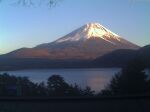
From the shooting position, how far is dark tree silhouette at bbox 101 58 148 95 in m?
6.16

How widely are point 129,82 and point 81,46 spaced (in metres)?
1.15

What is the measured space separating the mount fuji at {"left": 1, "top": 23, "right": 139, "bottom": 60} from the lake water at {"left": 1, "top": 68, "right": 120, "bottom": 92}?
25cm

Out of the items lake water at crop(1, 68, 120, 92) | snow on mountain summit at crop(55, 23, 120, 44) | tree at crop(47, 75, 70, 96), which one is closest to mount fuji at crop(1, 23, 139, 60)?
snow on mountain summit at crop(55, 23, 120, 44)

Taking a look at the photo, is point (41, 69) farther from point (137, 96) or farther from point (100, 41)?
point (137, 96)

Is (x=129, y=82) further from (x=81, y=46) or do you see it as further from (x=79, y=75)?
(x=81, y=46)

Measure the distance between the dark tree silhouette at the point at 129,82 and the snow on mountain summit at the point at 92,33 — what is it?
2.32ft

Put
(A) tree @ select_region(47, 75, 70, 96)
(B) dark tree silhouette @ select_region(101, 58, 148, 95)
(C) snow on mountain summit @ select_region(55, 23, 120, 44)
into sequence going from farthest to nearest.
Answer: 1. (B) dark tree silhouette @ select_region(101, 58, 148, 95)
2. (A) tree @ select_region(47, 75, 70, 96)
3. (C) snow on mountain summit @ select_region(55, 23, 120, 44)

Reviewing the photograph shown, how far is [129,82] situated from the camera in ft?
21.3

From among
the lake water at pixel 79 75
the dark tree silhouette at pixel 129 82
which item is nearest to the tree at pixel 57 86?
the lake water at pixel 79 75

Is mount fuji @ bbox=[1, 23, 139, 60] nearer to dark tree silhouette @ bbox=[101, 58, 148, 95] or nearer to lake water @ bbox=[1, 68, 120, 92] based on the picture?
lake water @ bbox=[1, 68, 120, 92]

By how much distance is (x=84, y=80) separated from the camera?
6.30m

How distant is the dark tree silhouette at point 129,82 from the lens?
6156 mm

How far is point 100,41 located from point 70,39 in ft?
1.78

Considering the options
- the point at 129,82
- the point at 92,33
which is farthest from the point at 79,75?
the point at 129,82
